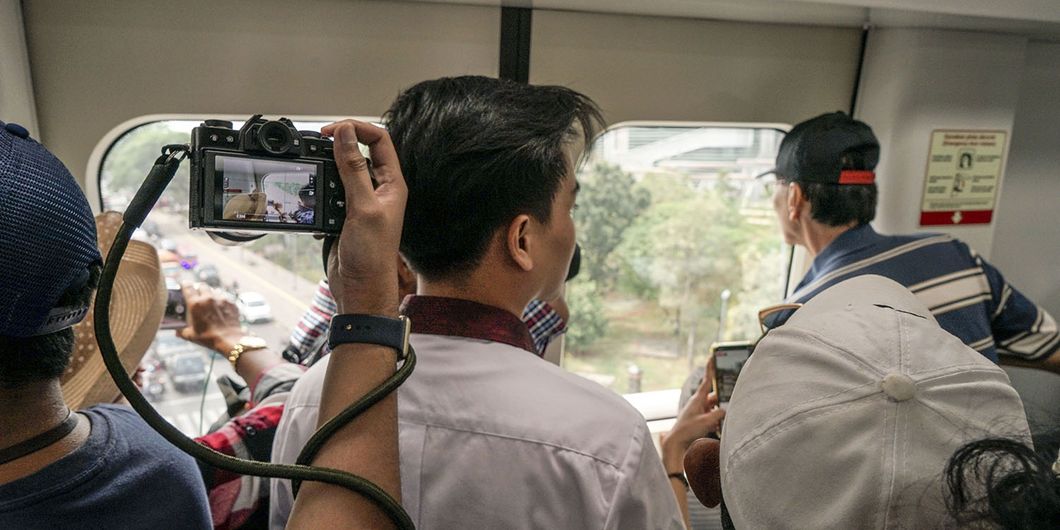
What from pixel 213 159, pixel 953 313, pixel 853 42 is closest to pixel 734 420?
pixel 213 159

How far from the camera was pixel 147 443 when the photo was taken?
2.78 ft

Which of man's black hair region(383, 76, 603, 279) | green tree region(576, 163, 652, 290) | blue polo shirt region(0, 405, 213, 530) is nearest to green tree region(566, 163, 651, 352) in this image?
green tree region(576, 163, 652, 290)

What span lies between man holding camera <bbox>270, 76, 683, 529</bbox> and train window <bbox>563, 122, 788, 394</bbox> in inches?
41.6

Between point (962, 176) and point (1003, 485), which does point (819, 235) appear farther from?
point (1003, 485)

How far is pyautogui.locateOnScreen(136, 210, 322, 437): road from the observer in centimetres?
180

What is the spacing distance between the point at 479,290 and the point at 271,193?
1.04 feet

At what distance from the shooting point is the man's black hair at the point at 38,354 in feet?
2.35

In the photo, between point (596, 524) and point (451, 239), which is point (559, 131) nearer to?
point (451, 239)

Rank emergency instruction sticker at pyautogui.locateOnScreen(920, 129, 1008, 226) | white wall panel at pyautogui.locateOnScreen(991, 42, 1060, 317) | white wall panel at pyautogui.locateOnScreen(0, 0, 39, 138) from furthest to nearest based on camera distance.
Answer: white wall panel at pyautogui.locateOnScreen(991, 42, 1060, 317)
emergency instruction sticker at pyautogui.locateOnScreen(920, 129, 1008, 226)
white wall panel at pyautogui.locateOnScreen(0, 0, 39, 138)

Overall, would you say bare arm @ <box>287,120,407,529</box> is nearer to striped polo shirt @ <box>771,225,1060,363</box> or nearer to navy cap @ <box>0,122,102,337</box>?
navy cap @ <box>0,122,102,337</box>

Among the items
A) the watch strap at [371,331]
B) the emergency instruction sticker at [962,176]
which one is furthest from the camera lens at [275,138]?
the emergency instruction sticker at [962,176]

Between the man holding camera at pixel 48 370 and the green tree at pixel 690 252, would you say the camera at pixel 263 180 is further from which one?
the green tree at pixel 690 252

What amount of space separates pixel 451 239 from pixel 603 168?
125 centimetres

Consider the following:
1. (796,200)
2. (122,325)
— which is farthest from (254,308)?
(796,200)
